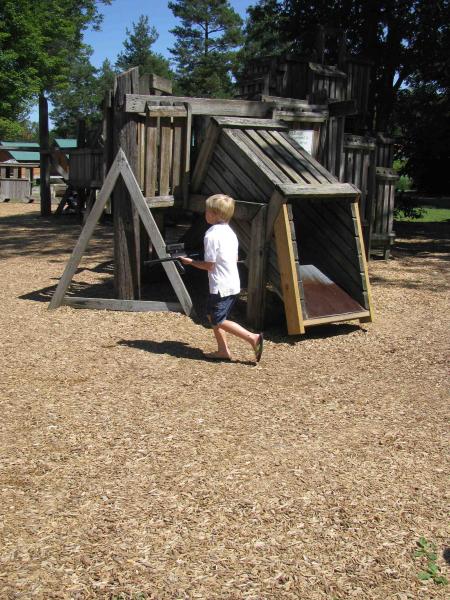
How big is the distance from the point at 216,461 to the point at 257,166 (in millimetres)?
3537

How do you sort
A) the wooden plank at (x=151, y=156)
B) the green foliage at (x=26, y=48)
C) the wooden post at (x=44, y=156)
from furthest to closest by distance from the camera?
the green foliage at (x=26, y=48) < the wooden post at (x=44, y=156) < the wooden plank at (x=151, y=156)

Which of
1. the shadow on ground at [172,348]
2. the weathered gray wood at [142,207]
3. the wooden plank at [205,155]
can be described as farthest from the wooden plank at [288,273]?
the wooden plank at [205,155]

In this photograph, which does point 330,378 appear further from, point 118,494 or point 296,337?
point 118,494

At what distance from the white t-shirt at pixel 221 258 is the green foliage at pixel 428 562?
116 inches

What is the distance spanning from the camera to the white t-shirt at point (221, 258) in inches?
224

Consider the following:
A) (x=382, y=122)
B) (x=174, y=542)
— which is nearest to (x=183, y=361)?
(x=174, y=542)

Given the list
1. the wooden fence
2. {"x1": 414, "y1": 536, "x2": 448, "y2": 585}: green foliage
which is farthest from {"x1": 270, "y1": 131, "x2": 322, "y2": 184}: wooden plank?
{"x1": 414, "y1": 536, "x2": 448, "y2": 585}: green foliage

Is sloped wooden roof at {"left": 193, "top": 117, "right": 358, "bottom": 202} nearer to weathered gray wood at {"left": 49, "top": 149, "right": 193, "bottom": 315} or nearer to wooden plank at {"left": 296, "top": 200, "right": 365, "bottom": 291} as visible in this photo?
wooden plank at {"left": 296, "top": 200, "right": 365, "bottom": 291}

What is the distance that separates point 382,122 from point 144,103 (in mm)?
9595

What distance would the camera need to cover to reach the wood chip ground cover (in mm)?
2965

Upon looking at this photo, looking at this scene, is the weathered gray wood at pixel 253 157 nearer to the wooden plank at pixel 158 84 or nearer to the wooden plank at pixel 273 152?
the wooden plank at pixel 273 152

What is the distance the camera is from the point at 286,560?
3.04 m

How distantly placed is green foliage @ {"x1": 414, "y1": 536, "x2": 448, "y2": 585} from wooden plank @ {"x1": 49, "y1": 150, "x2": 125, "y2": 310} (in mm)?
5115

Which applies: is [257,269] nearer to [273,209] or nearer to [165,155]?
[273,209]
